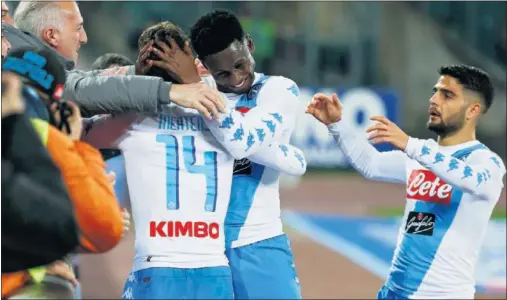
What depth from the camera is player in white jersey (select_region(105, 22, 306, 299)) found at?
3.53m

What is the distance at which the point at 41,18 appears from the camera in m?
3.64

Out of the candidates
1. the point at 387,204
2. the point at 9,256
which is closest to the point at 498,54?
the point at 387,204

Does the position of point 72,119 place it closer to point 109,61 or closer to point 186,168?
point 186,168

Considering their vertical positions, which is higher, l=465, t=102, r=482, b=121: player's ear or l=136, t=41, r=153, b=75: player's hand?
l=136, t=41, r=153, b=75: player's hand

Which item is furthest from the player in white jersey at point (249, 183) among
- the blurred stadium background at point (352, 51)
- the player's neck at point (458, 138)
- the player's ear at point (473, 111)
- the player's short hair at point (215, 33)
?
the blurred stadium background at point (352, 51)

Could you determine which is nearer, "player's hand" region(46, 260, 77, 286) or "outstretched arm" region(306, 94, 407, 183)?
"player's hand" region(46, 260, 77, 286)

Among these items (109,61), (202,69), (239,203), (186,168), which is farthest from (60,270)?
(109,61)

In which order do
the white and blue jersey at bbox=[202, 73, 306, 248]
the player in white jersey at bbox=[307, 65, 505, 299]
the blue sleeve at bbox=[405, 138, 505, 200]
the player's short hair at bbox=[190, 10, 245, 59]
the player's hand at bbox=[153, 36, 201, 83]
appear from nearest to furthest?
the player's hand at bbox=[153, 36, 201, 83] → the white and blue jersey at bbox=[202, 73, 306, 248] → the player's short hair at bbox=[190, 10, 245, 59] → the blue sleeve at bbox=[405, 138, 505, 200] → the player in white jersey at bbox=[307, 65, 505, 299]

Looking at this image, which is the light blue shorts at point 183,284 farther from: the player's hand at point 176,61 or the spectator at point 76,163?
the spectator at point 76,163

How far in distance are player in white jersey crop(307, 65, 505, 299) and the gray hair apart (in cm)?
138

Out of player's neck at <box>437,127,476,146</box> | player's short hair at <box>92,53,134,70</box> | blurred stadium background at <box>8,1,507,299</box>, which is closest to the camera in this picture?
player's neck at <box>437,127,476,146</box>

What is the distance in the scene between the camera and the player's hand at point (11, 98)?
6.51 ft

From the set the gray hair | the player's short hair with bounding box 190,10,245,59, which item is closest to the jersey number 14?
the player's short hair with bounding box 190,10,245,59

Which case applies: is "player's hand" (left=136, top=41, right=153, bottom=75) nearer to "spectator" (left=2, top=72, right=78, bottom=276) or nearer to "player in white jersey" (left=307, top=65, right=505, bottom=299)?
"player in white jersey" (left=307, top=65, right=505, bottom=299)
